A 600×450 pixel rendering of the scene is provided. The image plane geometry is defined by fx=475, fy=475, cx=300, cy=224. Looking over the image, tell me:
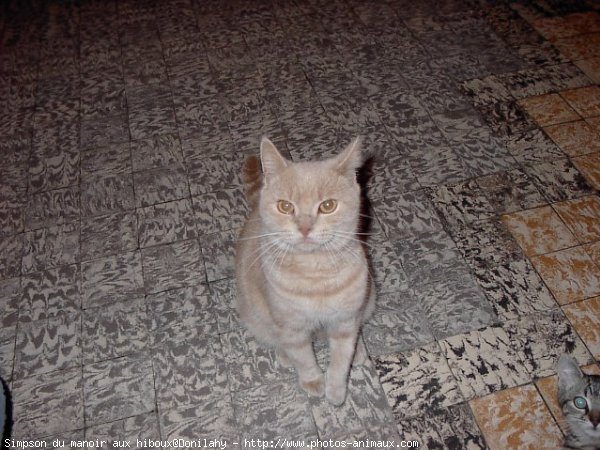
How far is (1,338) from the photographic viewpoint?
2064mm

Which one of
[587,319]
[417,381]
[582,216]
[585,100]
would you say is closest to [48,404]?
[417,381]

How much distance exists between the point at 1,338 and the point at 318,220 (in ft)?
5.15

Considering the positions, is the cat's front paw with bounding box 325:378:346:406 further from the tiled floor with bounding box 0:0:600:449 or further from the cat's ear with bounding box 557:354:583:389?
the cat's ear with bounding box 557:354:583:389

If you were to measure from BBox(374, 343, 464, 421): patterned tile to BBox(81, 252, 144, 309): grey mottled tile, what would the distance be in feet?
3.81

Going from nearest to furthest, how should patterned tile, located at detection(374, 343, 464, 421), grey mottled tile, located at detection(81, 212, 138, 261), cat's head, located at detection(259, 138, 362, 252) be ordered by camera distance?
cat's head, located at detection(259, 138, 362, 252), patterned tile, located at detection(374, 343, 464, 421), grey mottled tile, located at detection(81, 212, 138, 261)

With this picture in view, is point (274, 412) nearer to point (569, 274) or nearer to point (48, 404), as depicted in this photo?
point (48, 404)

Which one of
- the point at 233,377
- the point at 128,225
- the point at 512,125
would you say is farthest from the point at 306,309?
the point at 512,125

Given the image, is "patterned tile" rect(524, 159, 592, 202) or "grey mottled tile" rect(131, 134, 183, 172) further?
"grey mottled tile" rect(131, 134, 183, 172)

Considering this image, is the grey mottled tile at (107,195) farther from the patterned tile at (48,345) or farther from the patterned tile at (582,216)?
the patterned tile at (582,216)

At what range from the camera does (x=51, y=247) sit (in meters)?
2.39

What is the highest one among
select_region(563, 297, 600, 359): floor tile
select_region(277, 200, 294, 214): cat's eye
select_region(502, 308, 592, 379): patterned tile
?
select_region(277, 200, 294, 214): cat's eye

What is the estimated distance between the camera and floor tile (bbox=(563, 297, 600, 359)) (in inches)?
75.5

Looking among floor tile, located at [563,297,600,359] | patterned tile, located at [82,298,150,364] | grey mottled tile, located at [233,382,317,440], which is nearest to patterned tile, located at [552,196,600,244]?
floor tile, located at [563,297,600,359]

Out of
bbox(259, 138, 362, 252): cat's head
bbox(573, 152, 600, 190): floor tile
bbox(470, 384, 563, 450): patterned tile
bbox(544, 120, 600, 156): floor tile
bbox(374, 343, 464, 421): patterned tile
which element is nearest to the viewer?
bbox(259, 138, 362, 252): cat's head
